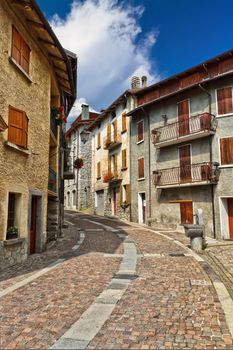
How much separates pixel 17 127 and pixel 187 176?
38.2 ft

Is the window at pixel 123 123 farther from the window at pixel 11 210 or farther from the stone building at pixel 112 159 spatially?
the window at pixel 11 210

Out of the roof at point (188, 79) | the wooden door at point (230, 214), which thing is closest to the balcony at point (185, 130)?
the roof at point (188, 79)

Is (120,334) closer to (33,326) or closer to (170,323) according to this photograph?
(170,323)

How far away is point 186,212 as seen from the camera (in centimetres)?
1783

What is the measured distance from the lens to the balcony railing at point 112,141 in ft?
82.5

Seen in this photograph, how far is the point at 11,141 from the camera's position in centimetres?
863

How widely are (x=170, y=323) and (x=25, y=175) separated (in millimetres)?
6793

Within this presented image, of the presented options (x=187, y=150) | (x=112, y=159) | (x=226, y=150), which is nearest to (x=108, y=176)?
(x=112, y=159)

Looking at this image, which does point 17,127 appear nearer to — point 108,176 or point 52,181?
point 52,181

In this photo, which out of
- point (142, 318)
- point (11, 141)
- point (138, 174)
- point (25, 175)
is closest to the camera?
point (142, 318)

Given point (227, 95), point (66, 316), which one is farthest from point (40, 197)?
point (227, 95)

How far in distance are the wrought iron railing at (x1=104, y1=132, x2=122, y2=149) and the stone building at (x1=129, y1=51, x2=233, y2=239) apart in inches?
105

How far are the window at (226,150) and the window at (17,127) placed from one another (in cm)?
1106

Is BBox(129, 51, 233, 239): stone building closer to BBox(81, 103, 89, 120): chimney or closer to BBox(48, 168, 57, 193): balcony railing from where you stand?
BBox(48, 168, 57, 193): balcony railing
